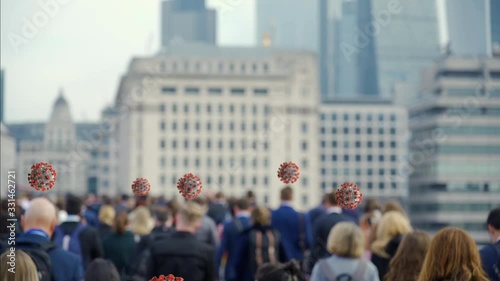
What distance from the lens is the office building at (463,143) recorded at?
10781cm

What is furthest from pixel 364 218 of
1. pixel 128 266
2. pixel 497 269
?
pixel 497 269

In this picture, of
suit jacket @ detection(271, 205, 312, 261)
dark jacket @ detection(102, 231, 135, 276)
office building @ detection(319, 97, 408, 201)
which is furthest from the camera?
office building @ detection(319, 97, 408, 201)

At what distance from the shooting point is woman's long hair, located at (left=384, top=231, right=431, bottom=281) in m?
8.41

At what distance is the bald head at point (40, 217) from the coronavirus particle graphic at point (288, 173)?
11.8ft

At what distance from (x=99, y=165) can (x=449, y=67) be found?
8143 centimetres

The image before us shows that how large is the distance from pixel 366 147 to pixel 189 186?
173 m

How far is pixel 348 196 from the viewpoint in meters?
4.88

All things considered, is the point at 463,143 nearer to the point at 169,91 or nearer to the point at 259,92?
the point at 259,92

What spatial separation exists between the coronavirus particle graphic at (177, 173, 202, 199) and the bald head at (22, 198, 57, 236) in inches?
133

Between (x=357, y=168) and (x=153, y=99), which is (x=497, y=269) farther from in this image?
(x=357, y=168)

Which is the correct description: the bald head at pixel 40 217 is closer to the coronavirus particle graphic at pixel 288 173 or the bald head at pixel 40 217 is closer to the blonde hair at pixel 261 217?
the coronavirus particle graphic at pixel 288 173

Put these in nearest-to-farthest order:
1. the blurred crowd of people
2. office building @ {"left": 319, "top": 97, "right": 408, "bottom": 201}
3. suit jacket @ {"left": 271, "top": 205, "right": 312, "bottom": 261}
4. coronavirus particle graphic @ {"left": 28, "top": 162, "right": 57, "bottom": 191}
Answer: coronavirus particle graphic @ {"left": 28, "top": 162, "right": 57, "bottom": 191} < the blurred crowd of people < suit jacket @ {"left": 271, "top": 205, "right": 312, "bottom": 261} < office building @ {"left": 319, "top": 97, "right": 408, "bottom": 201}

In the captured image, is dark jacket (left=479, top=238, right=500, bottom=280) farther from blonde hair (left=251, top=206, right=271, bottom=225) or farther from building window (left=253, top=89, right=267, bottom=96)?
building window (left=253, top=89, right=267, bottom=96)

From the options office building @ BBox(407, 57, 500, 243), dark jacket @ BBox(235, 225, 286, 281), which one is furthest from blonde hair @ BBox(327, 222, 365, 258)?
office building @ BBox(407, 57, 500, 243)
